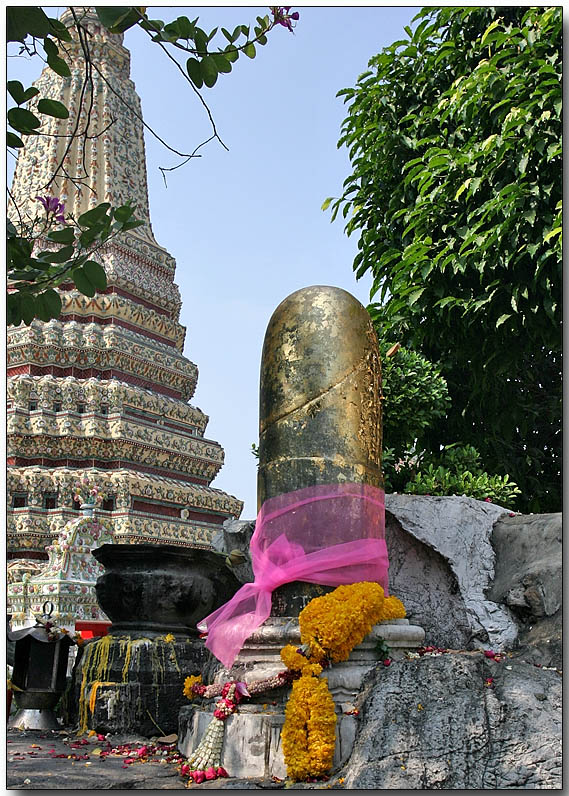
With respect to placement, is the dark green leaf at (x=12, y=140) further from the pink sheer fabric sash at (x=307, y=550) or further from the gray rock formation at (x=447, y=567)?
the gray rock formation at (x=447, y=567)

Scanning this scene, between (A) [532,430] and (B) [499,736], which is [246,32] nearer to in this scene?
(B) [499,736]

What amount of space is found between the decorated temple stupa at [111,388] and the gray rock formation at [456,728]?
8.78m

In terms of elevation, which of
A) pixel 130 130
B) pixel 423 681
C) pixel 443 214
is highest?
pixel 130 130

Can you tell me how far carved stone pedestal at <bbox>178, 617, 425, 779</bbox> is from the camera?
13.0ft

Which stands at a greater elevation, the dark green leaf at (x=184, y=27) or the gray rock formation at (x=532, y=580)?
the dark green leaf at (x=184, y=27)

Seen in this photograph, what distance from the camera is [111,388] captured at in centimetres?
1298

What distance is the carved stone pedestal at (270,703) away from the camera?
3.96 meters

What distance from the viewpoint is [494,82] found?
7168 millimetres

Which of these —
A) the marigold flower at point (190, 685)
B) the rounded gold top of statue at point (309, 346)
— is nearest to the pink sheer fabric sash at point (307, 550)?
the marigold flower at point (190, 685)

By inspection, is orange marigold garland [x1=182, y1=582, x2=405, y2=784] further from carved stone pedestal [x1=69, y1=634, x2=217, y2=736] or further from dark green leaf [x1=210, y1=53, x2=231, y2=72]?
dark green leaf [x1=210, y1=53, x2=231, y2=72]

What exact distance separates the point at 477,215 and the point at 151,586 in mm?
4374

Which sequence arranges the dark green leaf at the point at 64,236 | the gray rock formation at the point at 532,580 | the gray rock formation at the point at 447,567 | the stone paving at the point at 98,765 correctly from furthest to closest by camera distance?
the gray rock formation at the point at 447,567
the gray rock formation at the point at 532,580
the stone paving at the point at 98,765
the dark green leaf at the point at 64,236

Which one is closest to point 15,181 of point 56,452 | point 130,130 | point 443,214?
point 130,130

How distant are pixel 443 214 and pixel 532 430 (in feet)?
8.09
